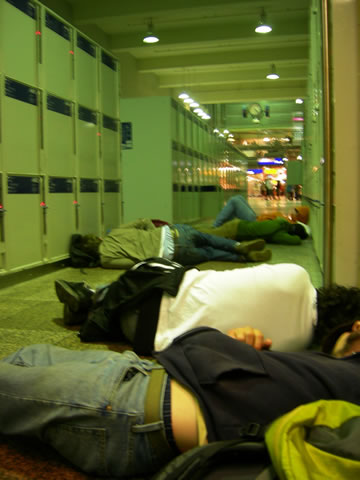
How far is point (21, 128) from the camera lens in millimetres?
5145

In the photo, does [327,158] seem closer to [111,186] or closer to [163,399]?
[163,399]

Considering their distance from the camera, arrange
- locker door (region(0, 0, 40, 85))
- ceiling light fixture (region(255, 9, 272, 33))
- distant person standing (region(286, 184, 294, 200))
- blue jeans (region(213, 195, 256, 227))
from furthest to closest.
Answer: distant person standing (region(286, 184, 294, 200))
ceiling light fixture (region(255, 9, 272, 33))
blue jeans (region(213, 195, 256, 227))
locker door (region(0, 0, 40, 85))

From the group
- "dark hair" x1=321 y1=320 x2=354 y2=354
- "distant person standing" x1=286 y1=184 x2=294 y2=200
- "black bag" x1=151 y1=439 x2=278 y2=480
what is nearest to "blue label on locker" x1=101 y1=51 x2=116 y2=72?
"dark hair" x1=321 y1=320 x2=354 y2=354

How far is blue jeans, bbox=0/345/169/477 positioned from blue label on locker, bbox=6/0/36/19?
4605mm

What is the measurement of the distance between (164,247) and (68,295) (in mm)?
2424

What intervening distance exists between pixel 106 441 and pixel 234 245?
507 centimetres

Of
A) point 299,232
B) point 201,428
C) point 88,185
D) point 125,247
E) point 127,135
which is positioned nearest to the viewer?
point 201,428

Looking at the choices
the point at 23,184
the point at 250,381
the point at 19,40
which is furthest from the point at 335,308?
the point at 19,40

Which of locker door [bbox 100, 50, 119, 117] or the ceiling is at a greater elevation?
the ceiling

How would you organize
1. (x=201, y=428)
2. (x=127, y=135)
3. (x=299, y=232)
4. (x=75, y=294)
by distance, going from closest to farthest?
1. (x=201, y=428)
2. (x=75, y=294)
3. (x=299, y=232)
4. (x=127, y=135)

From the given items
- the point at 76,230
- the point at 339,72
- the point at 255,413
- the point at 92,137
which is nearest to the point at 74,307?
the point at 255,413

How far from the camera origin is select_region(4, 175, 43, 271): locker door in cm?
494

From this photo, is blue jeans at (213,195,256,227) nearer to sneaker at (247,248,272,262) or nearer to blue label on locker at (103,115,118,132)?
sneaker at (247,248,272,262)

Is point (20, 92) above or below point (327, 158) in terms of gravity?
above
